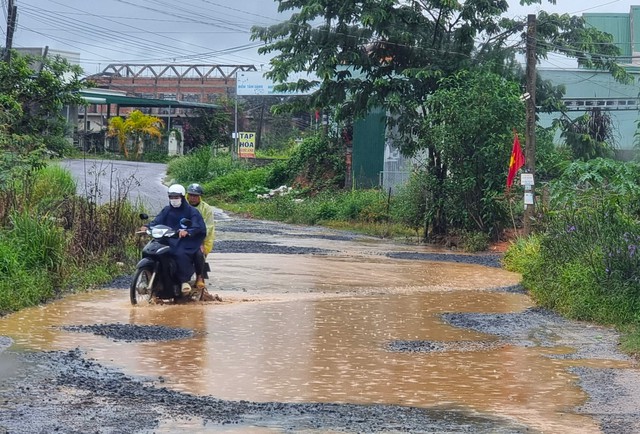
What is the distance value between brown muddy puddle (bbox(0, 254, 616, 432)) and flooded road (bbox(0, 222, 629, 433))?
0.02 m

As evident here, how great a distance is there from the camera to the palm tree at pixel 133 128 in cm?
6438

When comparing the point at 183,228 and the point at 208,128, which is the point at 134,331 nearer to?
the point at 183,228

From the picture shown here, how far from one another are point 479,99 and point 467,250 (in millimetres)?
4018

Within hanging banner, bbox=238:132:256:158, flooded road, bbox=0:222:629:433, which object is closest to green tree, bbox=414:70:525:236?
flooded road, bbox=0:222:629:433

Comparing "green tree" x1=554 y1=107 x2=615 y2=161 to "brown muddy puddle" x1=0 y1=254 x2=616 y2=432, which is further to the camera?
"green tree" x1=554 y1=107 x2=615 y2=161

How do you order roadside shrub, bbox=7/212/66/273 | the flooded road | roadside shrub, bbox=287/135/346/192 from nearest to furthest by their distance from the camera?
the flooded road
roadside shrub, bbox=7/212/66/273
roadside shrub, bbox=287/135/346/192

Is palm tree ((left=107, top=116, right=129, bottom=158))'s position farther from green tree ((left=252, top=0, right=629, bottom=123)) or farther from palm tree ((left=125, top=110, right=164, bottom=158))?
green tree ((left=252, top=0, right=629, bottom=123))

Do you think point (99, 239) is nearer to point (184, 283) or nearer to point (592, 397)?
point (184, 283)

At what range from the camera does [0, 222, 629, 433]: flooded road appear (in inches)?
358

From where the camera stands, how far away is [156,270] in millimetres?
14500

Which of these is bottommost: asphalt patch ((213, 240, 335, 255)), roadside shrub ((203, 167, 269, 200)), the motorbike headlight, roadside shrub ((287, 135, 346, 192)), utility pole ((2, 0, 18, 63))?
asphalt patch ((213, 240, 335, 255))

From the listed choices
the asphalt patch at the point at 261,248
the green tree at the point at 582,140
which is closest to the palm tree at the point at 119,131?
the green tree at the point at 582,140

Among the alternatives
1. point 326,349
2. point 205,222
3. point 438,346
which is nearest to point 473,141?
point 205,222

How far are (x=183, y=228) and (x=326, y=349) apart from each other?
3.66m
